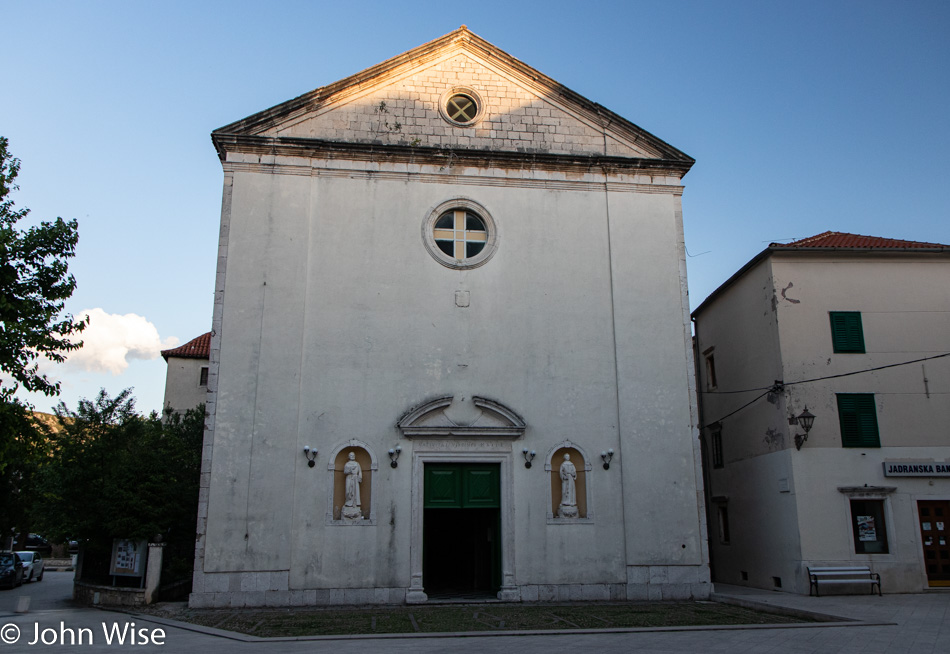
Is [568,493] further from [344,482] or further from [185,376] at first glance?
[185,376]

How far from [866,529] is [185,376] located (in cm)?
2381

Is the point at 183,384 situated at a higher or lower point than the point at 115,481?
higher

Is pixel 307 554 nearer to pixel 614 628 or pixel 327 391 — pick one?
pixel 327 391

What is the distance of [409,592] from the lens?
1511cm

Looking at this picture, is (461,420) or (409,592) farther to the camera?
(461,420)

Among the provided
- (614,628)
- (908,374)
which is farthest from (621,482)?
(908,374)

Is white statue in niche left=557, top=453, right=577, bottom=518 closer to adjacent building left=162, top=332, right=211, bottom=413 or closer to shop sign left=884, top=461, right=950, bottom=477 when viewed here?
shop sign left=884, top=461, right=950, bottom=477

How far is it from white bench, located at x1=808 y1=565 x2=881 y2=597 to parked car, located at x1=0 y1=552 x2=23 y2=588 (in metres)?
23.9

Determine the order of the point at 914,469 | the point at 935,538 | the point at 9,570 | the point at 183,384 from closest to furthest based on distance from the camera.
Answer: the point at 935,538, the point at 914,469, the point at 9,570, the point at 183,384

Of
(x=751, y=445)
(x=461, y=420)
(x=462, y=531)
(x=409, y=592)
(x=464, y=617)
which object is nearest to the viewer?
(x=464, y=617)

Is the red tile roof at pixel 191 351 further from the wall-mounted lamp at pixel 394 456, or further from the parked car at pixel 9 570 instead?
the wall-mounted lamp at pixel 394 456

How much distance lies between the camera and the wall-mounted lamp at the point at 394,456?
15680 mm

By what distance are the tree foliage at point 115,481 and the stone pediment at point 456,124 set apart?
8115mm

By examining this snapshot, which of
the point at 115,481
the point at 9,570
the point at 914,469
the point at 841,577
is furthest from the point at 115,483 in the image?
the point at 914,469
